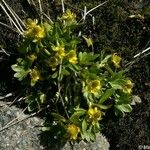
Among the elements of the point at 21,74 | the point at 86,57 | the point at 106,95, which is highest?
the point at 21,74

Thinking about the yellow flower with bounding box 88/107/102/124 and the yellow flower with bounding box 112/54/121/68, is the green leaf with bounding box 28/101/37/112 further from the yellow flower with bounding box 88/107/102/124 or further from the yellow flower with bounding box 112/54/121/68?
the yellow flower with bounding box 112/54/121/68

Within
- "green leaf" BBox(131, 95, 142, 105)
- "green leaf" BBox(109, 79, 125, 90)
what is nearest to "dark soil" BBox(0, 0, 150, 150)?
"green leaf" BBox(131, 95, 142, 105)

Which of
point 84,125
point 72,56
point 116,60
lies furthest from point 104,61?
point 84,125

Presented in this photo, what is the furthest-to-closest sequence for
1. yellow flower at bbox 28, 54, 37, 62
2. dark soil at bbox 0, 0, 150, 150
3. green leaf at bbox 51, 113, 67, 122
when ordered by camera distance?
dark soil at bbox 0, 0, 150, 150
yellow flower at bbox 28, 54, 37, 62
green leaf at bbox 51, 113, 67, 122

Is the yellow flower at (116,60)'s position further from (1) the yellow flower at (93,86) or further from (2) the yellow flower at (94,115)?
(2) the yellow flower at (94,115)

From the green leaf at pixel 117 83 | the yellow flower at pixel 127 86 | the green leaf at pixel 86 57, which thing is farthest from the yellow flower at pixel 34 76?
the yellow flower at pixel 127 86

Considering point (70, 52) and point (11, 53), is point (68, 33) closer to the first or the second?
point (70, 52)

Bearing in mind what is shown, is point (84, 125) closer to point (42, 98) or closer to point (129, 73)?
point (42, 98)
